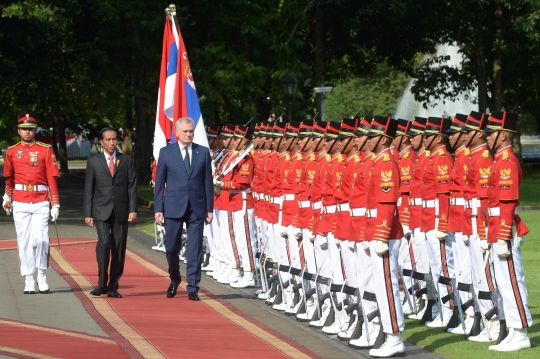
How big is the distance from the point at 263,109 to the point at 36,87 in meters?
9.05

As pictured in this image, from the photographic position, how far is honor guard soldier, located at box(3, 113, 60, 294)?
14461 millimetres

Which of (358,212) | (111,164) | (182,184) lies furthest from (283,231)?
(358,212)

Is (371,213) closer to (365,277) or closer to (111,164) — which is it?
(365,277)

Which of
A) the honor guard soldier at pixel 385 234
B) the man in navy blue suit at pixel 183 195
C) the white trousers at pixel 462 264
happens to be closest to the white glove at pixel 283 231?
the man in navy blue suit at pixel 183 195

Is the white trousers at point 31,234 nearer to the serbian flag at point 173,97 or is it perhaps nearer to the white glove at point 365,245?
the serbian flag at point 173,97

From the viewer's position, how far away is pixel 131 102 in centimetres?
4044

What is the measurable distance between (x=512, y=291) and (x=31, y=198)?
6682 mm

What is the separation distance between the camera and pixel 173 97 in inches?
722

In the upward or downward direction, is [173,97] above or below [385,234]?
above

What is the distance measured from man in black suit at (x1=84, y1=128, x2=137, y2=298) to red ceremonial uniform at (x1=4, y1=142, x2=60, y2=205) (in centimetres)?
49

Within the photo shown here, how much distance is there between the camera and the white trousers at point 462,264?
1150cm

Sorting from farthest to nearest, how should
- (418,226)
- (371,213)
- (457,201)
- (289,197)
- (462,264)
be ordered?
(289,197)
(418,226)
(457,201)
(462,264)
(371,213)

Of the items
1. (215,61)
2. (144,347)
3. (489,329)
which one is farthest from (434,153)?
(215,61)

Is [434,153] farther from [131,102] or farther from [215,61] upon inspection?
[131,102]
